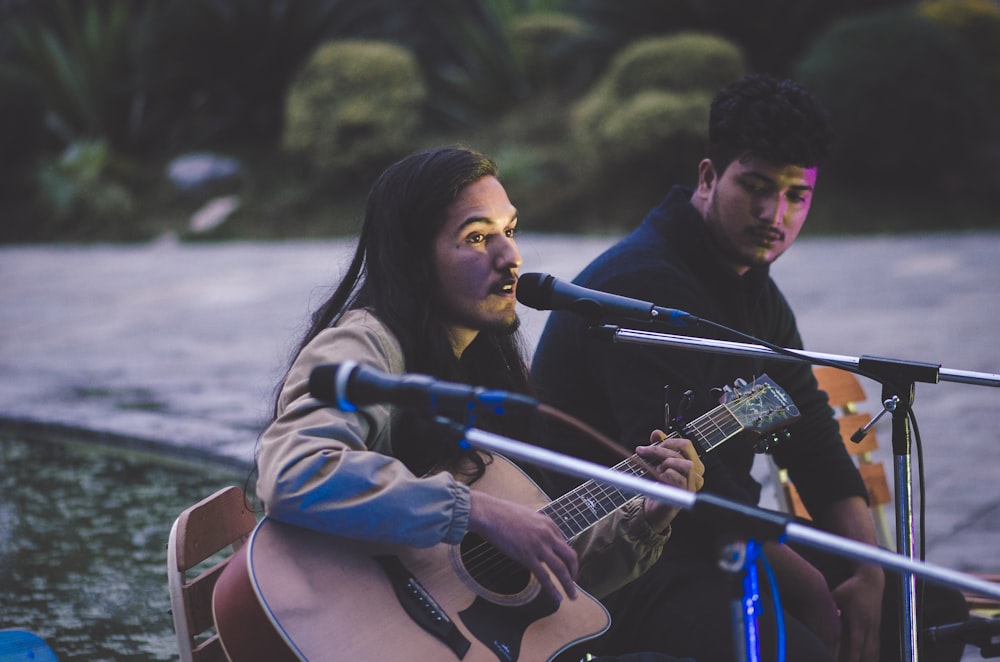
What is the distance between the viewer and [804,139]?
3.13m

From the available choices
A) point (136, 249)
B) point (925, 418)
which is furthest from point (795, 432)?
point (136, 249)

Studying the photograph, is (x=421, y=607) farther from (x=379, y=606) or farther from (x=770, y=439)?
(x=770, y=439)

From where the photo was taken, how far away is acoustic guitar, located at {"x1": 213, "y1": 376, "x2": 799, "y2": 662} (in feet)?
7.23

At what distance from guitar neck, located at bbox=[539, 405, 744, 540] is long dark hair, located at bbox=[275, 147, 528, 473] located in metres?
0.25

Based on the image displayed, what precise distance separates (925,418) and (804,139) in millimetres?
3291

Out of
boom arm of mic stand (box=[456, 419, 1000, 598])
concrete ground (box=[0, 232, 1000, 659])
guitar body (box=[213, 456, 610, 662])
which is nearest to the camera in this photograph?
boom arm of mic stand (box=[456, 419, 1000, 598])

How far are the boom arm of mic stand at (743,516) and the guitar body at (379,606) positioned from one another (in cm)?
54

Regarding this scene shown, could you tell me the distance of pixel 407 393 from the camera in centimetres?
188

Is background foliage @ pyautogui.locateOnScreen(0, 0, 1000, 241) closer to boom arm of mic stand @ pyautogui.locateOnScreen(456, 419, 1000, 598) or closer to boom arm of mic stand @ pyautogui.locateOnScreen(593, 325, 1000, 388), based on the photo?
boom arm of mic stand @ pyautogui.locateOnScreen(593, 325, 1000, 388)

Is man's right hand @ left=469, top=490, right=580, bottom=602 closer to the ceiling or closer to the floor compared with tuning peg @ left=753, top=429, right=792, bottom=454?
closer to the floor

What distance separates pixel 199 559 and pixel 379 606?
0.48m

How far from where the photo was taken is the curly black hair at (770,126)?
314cm

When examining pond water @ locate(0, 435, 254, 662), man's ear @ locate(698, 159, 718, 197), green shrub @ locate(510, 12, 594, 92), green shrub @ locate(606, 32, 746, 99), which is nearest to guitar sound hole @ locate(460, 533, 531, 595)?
man's ear @ locate(698, 159, 718, 197)

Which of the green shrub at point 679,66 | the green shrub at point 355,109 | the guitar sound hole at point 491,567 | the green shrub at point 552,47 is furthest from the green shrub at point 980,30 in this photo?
the guitar sound hole at point 491,567
